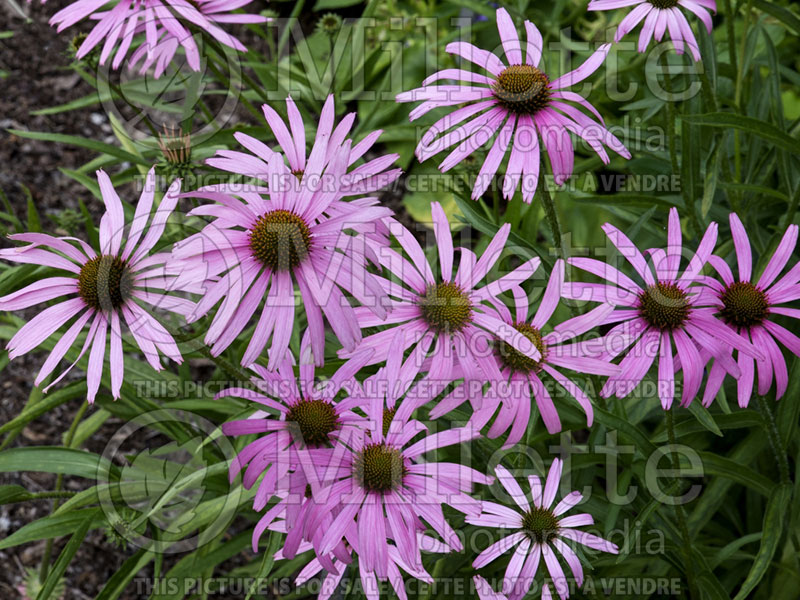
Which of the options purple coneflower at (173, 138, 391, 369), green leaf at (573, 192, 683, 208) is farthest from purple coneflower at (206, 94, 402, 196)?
green leaf at (573, 192, 683, 208)

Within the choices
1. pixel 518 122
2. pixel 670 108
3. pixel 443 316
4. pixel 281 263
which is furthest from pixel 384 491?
pixel 670 108

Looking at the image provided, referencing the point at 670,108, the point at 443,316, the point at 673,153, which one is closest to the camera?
the point at 443,316

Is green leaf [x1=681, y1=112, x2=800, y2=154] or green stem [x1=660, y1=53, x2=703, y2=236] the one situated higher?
green stem [x1=660, y1=53, x2=703, y2=236]

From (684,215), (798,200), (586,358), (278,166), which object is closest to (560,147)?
(586,358)

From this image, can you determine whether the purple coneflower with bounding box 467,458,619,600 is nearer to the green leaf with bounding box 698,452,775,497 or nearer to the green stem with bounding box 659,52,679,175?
the green leaf with bounding box 698,452,775,497

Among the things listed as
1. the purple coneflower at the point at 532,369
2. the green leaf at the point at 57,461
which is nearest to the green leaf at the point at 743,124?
the purple coneflower at the point at 532,369

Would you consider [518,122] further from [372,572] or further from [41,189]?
[41,189]

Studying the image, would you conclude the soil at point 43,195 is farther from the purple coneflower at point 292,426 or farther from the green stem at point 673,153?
the green stem at point 673,153

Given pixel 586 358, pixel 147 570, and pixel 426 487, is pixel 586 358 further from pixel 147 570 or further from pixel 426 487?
pixel 147 570
